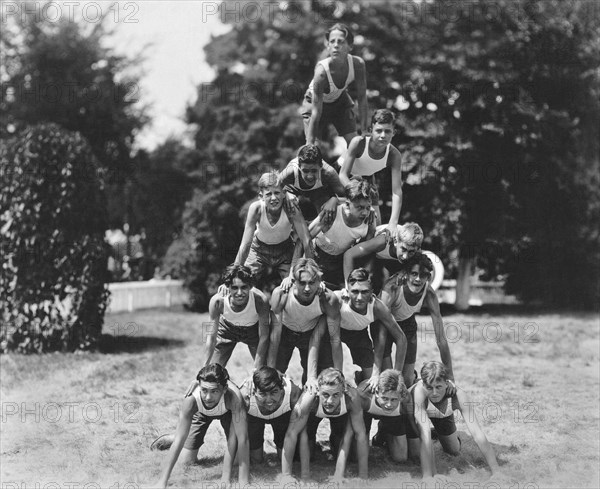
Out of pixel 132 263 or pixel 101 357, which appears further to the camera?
pixel 132 263

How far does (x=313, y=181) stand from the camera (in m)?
6.97

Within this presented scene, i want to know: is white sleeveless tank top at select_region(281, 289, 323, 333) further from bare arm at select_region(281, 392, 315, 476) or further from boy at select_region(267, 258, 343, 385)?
bare arm at select_region(281, 392, 315, 476)

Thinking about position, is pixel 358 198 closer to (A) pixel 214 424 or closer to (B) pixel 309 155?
(B) pixel 309 155

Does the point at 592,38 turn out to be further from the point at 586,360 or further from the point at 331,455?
the point at 331,455

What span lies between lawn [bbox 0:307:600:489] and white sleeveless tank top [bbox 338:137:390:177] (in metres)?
3.00

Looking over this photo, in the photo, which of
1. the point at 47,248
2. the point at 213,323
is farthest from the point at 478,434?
the point at 47,248

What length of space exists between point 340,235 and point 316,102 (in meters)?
1.73

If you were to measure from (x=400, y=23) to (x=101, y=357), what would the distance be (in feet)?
55.9

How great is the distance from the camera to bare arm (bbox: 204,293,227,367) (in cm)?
677

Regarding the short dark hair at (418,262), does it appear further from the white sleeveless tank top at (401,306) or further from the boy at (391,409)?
the boy at (391,409)

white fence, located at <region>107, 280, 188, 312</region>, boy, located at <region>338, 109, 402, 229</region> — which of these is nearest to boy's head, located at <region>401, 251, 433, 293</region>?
boy, located at <region>338, 109, 402, 229</region>

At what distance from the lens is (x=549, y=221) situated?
23391 mm

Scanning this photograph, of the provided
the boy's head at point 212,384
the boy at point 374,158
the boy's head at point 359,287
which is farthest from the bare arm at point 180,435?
the boy at point 374,158

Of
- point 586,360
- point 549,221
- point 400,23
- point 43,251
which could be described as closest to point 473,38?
point 400,23
